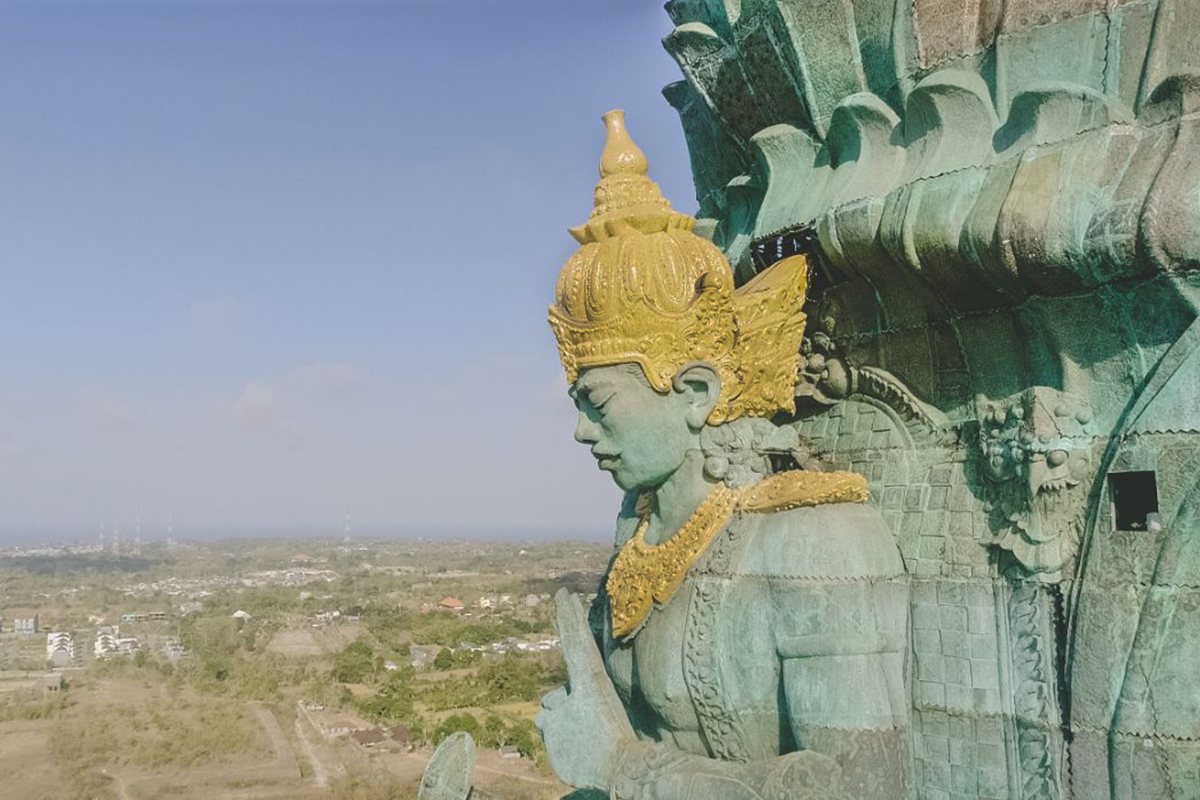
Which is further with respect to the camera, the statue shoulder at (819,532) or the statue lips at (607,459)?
the statue lips at (607,459)

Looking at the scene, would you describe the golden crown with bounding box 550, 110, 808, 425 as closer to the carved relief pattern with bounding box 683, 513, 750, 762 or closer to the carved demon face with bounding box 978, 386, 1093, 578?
the carved relief pattern with bounding box 683, 513, 750, 762

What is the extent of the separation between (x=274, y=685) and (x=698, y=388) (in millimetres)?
52705

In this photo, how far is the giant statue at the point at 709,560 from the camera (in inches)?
132

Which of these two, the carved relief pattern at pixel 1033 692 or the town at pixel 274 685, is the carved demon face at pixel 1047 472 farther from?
the town at pixel 274 685

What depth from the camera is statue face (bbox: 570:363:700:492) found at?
149 inches

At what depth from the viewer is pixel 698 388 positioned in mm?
3850

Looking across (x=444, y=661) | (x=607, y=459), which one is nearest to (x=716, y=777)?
(x=607, y=459)

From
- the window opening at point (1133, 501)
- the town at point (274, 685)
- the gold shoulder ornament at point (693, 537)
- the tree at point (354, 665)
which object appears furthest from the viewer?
the tree at point (354, 665)

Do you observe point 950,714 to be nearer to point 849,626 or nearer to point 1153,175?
point 849,626

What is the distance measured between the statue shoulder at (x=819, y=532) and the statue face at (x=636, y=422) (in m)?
0.36

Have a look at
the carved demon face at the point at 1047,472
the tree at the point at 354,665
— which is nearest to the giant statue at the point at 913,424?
the carved demon face at the point at 1047,472

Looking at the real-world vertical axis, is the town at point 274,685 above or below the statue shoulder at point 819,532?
below

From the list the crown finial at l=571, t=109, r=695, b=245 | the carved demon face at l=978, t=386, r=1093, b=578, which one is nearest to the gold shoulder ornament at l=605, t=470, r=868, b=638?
the carved demon face at l=978, t=386, r=1093, b=578

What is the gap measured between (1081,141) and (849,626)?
1.60m
